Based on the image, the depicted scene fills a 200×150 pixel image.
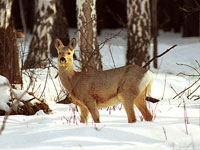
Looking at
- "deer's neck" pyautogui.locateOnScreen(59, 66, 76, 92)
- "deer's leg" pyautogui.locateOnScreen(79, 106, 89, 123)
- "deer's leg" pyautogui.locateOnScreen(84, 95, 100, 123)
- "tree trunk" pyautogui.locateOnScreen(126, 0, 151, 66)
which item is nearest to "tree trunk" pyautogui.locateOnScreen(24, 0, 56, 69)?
"tree trunk" pyautogui.locateOnScreen(126, 0, 151, 66)

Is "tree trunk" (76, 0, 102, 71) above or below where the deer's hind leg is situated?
above

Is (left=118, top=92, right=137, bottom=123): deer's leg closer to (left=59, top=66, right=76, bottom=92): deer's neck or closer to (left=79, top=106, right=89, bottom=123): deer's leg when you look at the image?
(left=79, top=106, right=89, bottom=123): deer's leg

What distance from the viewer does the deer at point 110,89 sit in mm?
5688

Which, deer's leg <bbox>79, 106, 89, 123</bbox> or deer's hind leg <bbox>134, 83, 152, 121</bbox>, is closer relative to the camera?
deer's hind leg <bbox>134, 83, 152, 121</bbox>

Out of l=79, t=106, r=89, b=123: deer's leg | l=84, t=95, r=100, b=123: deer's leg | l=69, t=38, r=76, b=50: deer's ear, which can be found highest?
l=69, t=38, r=76, b=50: deer's ear

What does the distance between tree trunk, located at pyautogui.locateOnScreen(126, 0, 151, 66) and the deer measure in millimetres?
6294

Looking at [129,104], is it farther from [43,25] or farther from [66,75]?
[43,25]

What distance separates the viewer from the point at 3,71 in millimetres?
7746

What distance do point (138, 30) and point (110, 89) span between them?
6.73m

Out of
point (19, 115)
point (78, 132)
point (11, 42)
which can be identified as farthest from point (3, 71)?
point (78, 132)

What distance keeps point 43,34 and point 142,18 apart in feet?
10.1

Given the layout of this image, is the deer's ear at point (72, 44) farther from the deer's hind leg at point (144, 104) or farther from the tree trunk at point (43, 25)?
the tree trunk at point (43, 25)

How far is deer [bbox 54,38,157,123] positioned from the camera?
569 centimetres

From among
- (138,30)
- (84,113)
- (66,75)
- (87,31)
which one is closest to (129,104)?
(84,113)
